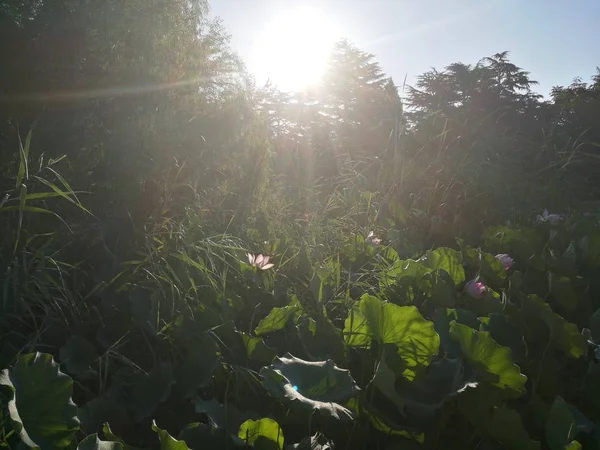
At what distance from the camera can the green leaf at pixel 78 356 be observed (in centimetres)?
130

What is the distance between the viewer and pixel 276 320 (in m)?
1.35

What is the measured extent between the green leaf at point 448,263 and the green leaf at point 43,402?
1.19 m

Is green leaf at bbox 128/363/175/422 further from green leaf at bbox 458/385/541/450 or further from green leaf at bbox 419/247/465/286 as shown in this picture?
green leaf at bbox 419/247/465/286

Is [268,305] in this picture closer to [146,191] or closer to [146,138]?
[146,191]

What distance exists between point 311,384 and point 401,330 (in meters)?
0.27

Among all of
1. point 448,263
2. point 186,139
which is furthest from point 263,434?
point 186,139

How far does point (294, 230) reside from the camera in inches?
97.2

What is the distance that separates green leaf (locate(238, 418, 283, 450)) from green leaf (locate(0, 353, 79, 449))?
0.92ft

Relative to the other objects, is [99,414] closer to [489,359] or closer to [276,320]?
[276,320]

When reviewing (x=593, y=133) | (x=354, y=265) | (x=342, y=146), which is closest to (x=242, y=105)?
(x=342, y=146)

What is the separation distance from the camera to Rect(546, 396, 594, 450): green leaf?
998 millimetres

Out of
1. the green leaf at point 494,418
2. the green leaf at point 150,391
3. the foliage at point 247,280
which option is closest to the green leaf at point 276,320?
the foliage at point 247,280

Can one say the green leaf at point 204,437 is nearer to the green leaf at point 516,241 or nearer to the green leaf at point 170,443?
the green leaf at point 170,443

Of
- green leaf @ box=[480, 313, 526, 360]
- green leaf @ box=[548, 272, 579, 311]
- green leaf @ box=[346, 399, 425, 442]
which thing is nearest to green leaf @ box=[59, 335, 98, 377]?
green leaf @ box=[346, 399, 425, 442]
